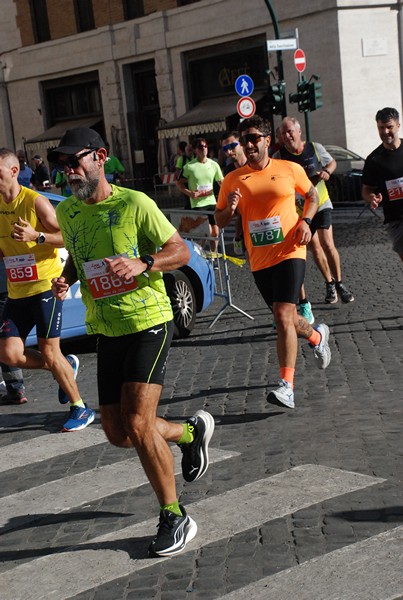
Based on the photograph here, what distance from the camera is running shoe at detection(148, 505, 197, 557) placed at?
487cm

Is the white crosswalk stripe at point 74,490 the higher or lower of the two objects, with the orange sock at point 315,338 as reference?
lower

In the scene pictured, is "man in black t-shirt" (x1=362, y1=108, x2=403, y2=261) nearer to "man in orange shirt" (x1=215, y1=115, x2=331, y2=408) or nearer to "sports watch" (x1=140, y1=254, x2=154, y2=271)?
"man in orange shirt" (x1=215, y1=115, x2=331, y2=408)

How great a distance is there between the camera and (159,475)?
4.97 metres

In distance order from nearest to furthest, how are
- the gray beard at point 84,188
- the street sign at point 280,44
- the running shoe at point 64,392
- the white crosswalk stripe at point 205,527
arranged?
1. the white crosswalk stripe at point 205,527
2. the gray beard at point 84,188
3. the running shoe at point 64,392
4. the street sign at point 280,44

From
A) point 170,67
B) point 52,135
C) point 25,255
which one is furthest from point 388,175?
point 52,135

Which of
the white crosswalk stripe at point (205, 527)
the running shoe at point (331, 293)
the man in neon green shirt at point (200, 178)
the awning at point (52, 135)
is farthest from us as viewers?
the awning at point (52, 135)

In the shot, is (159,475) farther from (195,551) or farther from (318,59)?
(318,59)

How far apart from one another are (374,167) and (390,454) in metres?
4.10

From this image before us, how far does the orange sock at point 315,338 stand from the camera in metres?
8.09

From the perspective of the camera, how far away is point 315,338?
26.6 ft

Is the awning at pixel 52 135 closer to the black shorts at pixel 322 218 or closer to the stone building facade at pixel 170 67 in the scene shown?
the stone building facade at pixel 170 67

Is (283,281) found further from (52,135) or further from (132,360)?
(52,135)

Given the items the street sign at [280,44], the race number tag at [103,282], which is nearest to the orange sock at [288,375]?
the race number tag at [103,282]

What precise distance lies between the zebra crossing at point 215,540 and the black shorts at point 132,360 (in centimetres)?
74
